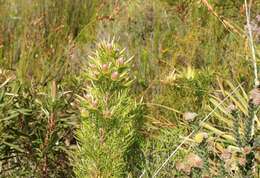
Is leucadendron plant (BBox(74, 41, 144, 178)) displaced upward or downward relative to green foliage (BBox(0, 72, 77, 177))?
upward

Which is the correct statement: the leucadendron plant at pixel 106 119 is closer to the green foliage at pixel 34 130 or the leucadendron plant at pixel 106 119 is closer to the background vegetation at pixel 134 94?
the background vegetation at pixel 134 94

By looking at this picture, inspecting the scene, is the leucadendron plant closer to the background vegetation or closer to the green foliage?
the background vegetation

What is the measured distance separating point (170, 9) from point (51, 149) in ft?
6.67

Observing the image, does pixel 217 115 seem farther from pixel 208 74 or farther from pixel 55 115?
pixel 55 115

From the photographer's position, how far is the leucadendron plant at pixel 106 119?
1545mm

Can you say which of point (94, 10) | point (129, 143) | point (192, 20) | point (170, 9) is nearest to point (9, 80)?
point (129, 143)

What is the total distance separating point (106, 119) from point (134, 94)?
100 centimetres

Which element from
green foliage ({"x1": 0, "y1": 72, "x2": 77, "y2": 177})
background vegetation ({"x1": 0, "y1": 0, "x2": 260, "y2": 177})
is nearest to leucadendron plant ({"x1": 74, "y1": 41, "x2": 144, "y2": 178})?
background vegetation ({"x1": 0, "y1": 0, "x2": 260, "y2": 177})

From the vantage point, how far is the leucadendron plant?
1545 millimetres

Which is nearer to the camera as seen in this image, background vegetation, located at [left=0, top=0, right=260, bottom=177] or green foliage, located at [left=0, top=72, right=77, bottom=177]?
background vegetation, located at [left=0, top=0, right=260, bottom=177]

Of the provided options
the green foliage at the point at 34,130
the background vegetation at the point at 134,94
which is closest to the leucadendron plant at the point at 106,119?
the background vegetation at the point at 134,94

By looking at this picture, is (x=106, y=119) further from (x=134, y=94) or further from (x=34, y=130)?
(x=134, y=94)

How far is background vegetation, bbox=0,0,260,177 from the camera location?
1553mm

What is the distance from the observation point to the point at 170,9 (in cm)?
369
